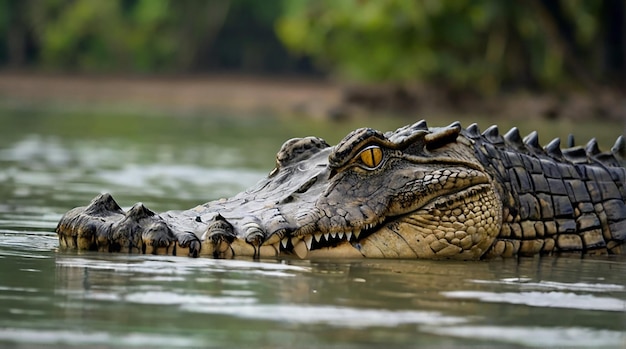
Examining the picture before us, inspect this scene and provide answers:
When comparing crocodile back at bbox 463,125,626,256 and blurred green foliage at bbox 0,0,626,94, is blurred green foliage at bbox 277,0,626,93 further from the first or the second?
crocodile back at bbox 463,125,626,256

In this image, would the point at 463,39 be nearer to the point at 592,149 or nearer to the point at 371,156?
the point at 592,149

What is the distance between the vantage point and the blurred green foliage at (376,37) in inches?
1321

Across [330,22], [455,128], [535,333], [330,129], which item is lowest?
[535,333]

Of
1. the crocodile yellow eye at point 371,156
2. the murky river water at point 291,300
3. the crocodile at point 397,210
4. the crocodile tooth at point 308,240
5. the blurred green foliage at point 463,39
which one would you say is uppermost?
the blurred green foliage at point 463,39

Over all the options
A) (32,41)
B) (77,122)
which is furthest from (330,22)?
(32,41)

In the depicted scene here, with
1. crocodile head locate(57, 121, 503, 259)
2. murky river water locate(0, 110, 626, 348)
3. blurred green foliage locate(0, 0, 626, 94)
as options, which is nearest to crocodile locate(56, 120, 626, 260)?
crocodile head locate(57, 121, 503, 259)

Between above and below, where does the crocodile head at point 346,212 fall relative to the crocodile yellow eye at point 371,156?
below

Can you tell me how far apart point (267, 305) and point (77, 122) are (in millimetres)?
20241

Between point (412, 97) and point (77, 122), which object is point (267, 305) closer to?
point (77, 122)

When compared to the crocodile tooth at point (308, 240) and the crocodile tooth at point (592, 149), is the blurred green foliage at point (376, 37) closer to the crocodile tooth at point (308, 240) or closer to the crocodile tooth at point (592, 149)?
the crocodile tooth at point (592, 149)

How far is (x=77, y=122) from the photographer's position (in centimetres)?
2473

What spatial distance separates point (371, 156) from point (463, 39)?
97.7 ft

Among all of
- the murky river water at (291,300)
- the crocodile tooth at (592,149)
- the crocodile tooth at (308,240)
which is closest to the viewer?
the murky river water at (291,300)

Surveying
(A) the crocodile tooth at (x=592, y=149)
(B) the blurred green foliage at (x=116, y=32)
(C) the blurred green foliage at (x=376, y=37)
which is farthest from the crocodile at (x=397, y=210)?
(B) the blurred green foliage at (x=116, y=32)
